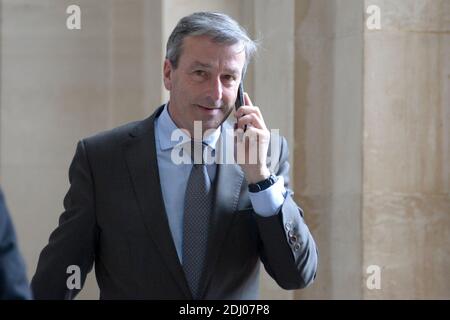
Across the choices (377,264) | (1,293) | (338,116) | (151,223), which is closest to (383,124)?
(338,116)

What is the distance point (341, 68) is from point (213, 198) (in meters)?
2.09

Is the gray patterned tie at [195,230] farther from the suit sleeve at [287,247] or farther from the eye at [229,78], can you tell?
the eye at [229,78]

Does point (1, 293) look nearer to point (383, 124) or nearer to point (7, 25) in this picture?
point (383, 124)

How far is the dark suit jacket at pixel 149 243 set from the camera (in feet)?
11.2

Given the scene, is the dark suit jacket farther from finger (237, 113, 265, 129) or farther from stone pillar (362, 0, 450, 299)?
stone pillar (362, 0, 450, 299)

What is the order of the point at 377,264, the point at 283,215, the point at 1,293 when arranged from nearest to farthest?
the point at 1,293
the point at 283,215
the point at 377,264

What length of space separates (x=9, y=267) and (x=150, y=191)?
1.33 meters

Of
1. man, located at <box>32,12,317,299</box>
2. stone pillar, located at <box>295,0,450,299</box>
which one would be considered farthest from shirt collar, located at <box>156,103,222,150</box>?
stone pillar, located at <box>295,0,450,299</box>

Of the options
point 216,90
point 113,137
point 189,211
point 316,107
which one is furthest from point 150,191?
point 316,107

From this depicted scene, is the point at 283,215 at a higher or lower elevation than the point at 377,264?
higher

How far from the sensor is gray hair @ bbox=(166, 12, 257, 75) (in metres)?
3.50

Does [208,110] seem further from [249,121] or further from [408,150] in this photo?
[408,150]

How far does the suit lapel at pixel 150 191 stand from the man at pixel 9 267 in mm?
1213

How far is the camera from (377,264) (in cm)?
518
